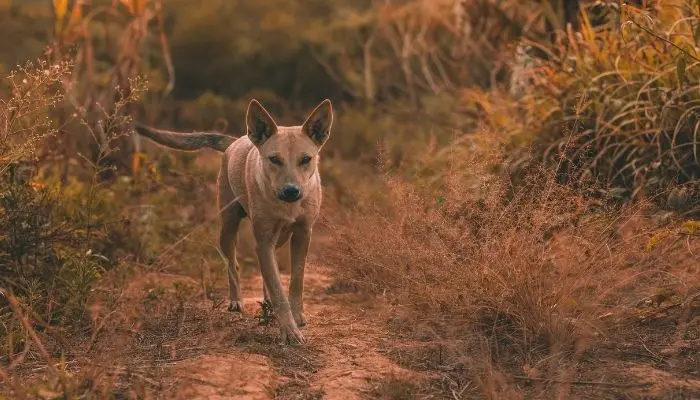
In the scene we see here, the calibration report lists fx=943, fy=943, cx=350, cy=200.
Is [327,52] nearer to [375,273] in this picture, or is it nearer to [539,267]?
[375,273]

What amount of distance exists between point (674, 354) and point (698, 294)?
1.53 ft

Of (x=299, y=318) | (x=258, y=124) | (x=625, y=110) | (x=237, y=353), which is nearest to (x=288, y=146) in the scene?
(x=258, y=124)

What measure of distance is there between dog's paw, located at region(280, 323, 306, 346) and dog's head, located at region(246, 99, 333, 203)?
72 centimetres

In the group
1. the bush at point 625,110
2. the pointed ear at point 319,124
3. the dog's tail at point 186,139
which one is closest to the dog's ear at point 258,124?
the pointed ear at point 319,124

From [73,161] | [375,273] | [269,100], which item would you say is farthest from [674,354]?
[269,100]

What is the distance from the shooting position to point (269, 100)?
1410 cm

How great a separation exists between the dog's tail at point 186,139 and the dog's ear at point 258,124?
1036 millimetres

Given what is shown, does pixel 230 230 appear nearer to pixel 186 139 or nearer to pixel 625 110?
pixel 186 139

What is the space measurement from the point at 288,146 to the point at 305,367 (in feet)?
4.39

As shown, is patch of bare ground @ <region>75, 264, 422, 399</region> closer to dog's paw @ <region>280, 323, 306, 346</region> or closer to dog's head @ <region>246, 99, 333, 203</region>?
dog's paw @ <region>280, 323, 306, 346</region>

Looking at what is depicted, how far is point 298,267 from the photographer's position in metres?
5.89

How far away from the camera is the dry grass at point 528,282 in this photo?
193 inches

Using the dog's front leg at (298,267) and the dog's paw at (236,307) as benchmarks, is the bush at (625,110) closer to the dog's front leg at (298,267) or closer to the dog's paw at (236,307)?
the dog's front leg at (298,267)

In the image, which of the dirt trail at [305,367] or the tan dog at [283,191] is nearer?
the dirt trail at [305,367]
